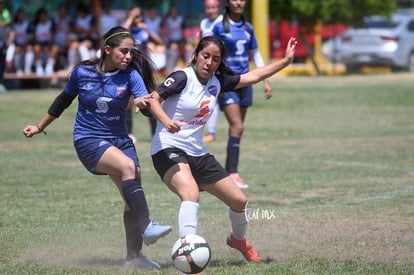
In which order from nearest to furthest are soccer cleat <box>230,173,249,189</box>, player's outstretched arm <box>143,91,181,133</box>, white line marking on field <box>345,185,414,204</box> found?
player's outstretched arm <box>143,91,181,133</box> → white line marking on field <box>345,185,414,204</box> → soccer cleat <box>230,173,249,189</box>

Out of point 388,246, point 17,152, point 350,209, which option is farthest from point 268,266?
point 17,152

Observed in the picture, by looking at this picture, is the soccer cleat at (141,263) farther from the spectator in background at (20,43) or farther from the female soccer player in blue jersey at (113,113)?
the spectator in background at (20,43)

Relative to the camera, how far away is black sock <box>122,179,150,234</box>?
589cm

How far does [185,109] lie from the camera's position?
20.2 ft

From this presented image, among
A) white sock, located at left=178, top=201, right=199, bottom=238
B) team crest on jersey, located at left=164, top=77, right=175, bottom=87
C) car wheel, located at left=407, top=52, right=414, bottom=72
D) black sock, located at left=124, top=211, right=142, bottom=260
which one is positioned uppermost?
team crest on jersey, located at left=164, top=77, right=175, bottom=87

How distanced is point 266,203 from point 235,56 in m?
2.27

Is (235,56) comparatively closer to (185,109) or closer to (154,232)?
(185,109)

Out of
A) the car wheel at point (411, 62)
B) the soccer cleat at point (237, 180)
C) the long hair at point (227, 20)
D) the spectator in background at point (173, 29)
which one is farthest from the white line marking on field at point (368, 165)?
the car wheel at point (411, 62)

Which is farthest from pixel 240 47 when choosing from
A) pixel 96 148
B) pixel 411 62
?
pixel 411 62

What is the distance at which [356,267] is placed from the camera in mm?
5953

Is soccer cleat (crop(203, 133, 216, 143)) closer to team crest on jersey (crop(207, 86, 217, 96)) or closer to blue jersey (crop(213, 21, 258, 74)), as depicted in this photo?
blue jersey (crop(213, 21, 258, 74))

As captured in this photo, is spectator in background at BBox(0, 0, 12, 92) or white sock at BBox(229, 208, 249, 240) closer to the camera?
white sock at BBox(229, 208, 249, 240)

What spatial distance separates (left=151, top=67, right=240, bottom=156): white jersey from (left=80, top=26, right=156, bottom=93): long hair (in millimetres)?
289

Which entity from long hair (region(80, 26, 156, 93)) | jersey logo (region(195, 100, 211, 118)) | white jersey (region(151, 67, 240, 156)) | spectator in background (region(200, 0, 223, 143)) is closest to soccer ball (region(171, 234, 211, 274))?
white jersey (region(151, 67, 240, 156))
